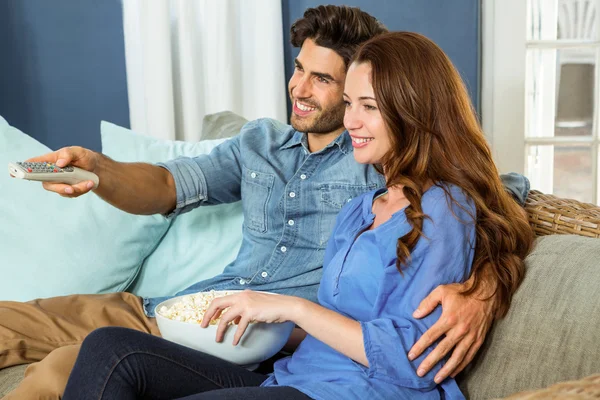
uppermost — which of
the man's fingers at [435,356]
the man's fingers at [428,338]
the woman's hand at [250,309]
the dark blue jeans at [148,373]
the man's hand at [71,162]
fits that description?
the man's hand at [71,162]

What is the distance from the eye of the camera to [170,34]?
2.61m

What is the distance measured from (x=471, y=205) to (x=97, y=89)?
1.81m

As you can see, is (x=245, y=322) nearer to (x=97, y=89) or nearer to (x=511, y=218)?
(x=511, y=218)

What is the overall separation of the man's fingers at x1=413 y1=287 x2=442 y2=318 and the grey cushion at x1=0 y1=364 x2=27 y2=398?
0.87 meters

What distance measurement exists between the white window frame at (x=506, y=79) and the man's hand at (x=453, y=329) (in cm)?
166

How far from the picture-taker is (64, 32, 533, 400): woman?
49.5 inches

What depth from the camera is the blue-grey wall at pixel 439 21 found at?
2805 mm

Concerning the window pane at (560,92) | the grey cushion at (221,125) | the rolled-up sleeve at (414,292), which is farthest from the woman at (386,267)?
the window pane at (560,92)

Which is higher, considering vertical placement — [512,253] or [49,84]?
[49,84]

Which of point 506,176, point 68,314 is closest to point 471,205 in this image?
point 506,176

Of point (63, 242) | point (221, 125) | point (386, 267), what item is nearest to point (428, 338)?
point (386, 267)

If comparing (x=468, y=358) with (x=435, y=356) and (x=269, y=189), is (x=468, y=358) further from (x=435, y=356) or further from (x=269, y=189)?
(x=269, y=189)

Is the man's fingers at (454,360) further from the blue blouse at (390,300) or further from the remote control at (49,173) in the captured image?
A: the remote control at (49,173)

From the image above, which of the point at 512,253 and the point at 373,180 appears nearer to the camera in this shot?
the point at 512,253
